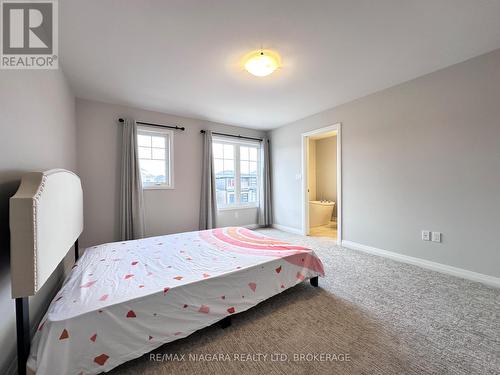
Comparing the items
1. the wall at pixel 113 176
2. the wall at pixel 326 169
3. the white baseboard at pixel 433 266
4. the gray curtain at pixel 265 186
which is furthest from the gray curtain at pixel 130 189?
the wall at pixel 326 169

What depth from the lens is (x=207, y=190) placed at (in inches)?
162

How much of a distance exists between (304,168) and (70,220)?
3.82m

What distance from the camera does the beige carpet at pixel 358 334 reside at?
1.25 meters

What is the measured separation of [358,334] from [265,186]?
3.76 m

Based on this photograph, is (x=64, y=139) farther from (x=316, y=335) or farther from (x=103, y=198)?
(x=316, y=335)

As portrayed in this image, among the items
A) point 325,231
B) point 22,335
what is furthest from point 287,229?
point 22,335

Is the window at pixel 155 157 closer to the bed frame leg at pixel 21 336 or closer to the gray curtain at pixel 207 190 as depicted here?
the gray curtain at pixel 207 190

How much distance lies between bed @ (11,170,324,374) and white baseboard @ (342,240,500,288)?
59.9 inches

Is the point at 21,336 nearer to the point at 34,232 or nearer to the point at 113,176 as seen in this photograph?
the point at 34,232

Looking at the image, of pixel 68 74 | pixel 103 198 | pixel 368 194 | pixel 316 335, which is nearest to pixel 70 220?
pixel 103 198

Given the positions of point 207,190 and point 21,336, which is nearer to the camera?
point 21,336

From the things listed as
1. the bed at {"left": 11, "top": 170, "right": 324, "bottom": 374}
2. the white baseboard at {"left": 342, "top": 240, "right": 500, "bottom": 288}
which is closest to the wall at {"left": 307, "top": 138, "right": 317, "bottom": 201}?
the white baseboard at {"left": 342, "top": 240, "right": 500, "bottom": 288}

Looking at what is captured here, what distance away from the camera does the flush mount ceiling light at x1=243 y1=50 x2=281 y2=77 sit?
2105mm

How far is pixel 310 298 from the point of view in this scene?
6.50 ft
